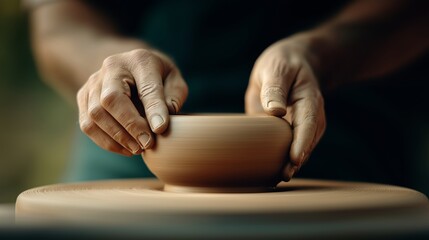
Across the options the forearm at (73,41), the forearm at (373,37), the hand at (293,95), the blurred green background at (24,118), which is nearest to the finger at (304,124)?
the hand at (293,95)

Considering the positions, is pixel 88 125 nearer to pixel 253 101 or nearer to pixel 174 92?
pixel 174 92

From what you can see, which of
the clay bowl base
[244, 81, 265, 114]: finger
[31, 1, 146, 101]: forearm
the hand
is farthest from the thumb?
[31, 1, 146, 101]: forearm

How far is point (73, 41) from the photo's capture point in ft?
5.77

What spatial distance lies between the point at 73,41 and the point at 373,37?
2.41ft

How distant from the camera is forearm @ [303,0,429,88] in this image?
1.55m

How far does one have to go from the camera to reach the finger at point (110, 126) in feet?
3.40

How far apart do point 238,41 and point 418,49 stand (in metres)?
0.45

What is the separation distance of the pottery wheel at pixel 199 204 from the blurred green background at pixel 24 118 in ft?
9.80

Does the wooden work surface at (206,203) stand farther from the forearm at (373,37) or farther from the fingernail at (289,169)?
the forearm at (373,37)

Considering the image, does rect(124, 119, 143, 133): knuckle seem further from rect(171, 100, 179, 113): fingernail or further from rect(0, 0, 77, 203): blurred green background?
rect(0, 0, 77, 203): blurred green background

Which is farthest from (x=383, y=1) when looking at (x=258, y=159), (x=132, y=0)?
(x=258, y=159)

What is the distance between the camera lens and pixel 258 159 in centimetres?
99

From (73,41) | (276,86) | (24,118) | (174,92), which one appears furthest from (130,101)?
(24,118)

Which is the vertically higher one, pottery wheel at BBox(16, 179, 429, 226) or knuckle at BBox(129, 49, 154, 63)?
knuckle at BBox(129, 49, 154, 63)
